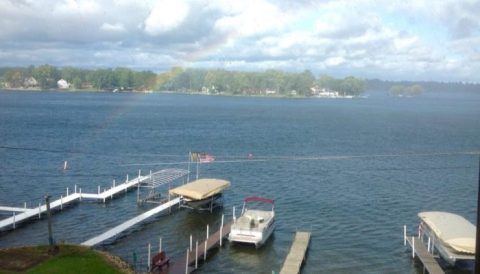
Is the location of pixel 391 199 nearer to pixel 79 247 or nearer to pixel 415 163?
pixel 415 163

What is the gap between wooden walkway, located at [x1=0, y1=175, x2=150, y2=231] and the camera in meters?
41.1

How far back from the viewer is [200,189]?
46.3 metres

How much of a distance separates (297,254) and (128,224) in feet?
45.5

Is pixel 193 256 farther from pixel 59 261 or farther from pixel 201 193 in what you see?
pixel 201 193

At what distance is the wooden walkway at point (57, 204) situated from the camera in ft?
135

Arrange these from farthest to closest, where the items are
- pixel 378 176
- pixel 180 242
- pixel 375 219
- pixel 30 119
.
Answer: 1. pixel 30 119
2. pixel 378 176
3. pixel 375 219
4. pixel 180 242

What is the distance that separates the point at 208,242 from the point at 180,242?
3.05 meters

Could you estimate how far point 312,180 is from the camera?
62125 mm

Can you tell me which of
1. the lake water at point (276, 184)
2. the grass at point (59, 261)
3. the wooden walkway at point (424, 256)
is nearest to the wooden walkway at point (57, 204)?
the lake water at point (276, 184)

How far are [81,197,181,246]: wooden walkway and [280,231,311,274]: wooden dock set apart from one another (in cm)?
1282

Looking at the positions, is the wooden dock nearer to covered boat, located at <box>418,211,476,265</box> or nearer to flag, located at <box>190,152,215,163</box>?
covered boat, located at <box>418,211,476,265</box>

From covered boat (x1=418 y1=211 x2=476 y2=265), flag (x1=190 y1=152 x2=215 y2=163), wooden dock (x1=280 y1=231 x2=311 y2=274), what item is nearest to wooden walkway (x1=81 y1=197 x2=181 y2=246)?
flag (x1=190 y1=152 x2=215 y2=163)

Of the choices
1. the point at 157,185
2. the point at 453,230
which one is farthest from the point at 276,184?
the point at 453,230

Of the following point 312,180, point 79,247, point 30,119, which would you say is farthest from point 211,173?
point 30,119
